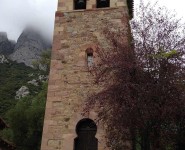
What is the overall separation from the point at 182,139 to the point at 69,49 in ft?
20.2

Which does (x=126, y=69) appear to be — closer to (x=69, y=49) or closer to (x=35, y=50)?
(x=69, y=49)

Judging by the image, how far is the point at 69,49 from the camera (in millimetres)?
14656

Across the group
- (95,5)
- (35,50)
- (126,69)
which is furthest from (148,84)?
(35,50)

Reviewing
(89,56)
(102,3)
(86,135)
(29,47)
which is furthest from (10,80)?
(86,135)

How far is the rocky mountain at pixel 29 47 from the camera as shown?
70356 mm

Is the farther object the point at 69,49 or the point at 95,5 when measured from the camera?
the point at 95,5

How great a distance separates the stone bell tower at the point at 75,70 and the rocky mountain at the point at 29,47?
51.1 m

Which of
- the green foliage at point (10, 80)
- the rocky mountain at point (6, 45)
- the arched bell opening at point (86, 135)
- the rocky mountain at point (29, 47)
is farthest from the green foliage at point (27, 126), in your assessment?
the rocky mountain at point (6, 45)

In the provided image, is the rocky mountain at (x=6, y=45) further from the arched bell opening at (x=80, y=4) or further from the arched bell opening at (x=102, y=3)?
the arched bell opening at (x=102, y=3)

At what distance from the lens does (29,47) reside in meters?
78.5

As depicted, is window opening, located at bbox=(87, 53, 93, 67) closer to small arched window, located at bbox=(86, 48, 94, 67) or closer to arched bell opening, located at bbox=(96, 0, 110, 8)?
small arched window, located at bbox=(86, 48, 94, 67)

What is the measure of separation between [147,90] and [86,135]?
3840 mm

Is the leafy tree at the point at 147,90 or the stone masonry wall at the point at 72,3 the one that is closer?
the leafy tree at the point at 147,90

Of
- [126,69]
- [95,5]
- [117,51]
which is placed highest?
[95,5]
